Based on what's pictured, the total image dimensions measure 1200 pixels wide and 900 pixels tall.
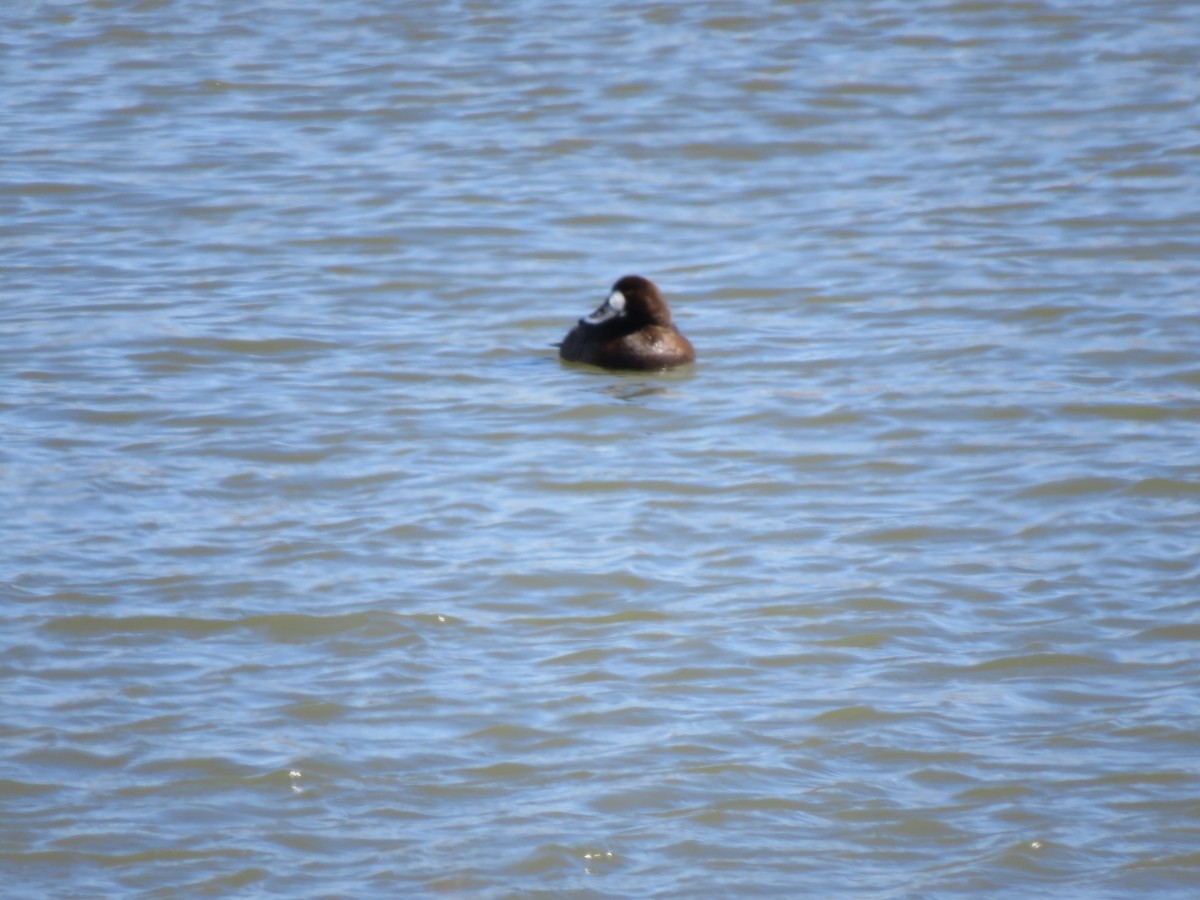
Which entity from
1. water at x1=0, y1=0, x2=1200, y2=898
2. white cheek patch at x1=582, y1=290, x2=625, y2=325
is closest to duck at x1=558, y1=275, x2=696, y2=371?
white cheek patch at x1=582, y1=290, x2=625, y2=325

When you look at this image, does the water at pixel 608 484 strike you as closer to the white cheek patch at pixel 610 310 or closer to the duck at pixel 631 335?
the duck at pixel 631 335

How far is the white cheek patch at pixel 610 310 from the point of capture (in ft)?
31.8

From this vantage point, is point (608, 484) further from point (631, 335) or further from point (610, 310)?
point (610, 310)

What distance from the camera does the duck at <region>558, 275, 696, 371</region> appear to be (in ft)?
31.2

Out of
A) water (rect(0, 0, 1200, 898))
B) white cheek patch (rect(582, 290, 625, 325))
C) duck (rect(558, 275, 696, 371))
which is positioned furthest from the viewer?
white cheek patch (rect(582, 290, 625, 325))

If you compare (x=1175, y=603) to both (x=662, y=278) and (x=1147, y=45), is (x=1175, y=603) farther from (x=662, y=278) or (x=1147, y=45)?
(x=1147, y=45)

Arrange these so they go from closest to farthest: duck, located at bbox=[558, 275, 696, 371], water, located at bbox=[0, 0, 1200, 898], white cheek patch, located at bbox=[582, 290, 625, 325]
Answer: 1. water, located at bbox=[0, 0, 1200, 898]
2. duck, located at bbox=[558, 275, 696, 371]
3. white cheek patch, located at bbox=[582, 290, 625, 325]

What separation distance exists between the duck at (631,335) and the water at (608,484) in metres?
0.13

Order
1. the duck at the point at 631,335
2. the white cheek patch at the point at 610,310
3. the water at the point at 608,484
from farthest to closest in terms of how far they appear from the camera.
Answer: the white cheek patch at the point at 610,310 → the duck at the point at 631,335 → the water at the point at 608,484

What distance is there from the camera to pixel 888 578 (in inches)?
262

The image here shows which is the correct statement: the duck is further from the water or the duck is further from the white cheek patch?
the water

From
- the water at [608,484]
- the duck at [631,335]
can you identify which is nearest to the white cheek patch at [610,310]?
the duck at [631,335]

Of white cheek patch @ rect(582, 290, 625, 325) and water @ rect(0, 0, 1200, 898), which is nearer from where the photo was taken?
water @ rect(0, 0, 1200, 898)

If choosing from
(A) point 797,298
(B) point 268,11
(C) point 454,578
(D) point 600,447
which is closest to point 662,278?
(A) point 797,298
